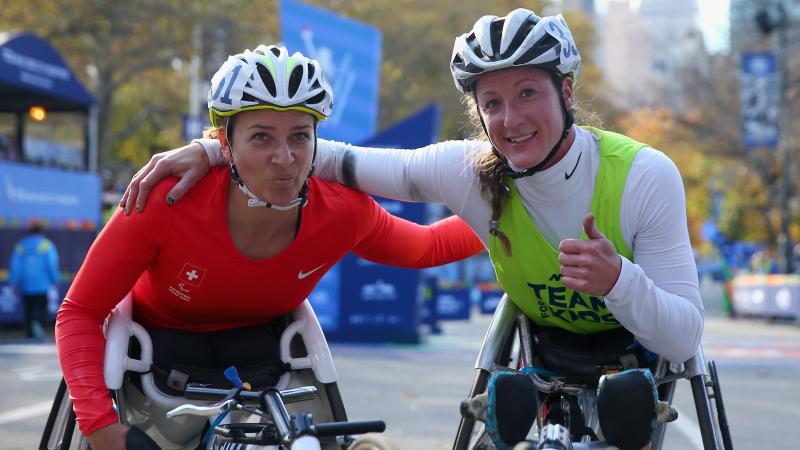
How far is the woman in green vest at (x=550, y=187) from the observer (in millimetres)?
3988

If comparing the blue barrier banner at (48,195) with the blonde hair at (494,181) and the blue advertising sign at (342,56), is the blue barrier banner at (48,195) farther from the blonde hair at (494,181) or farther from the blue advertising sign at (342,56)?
the blonde hair at (494,181)

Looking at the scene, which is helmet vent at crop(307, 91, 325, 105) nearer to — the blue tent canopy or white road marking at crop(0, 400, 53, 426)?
white road marking at crop(0, 400, 53, 426)

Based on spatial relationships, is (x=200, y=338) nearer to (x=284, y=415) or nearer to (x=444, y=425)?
(x=284, y=415)

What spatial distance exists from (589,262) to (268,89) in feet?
4.23

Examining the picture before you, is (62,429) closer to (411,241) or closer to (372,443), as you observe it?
(372,443)

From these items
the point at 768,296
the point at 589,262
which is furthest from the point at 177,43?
the point at 589,262

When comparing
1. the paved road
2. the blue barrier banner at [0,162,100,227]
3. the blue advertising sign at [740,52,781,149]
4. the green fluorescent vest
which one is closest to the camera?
the green fluorescent vest

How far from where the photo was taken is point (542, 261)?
417 centimetres

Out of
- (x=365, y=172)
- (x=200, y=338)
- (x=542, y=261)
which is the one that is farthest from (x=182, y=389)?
(x=542, y=261)

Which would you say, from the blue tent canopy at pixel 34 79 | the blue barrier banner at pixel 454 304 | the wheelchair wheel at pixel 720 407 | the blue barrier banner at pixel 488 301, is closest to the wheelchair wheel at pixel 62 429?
the wheelchair wheel at pixel 720 407

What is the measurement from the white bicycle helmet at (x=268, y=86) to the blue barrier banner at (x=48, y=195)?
619 inches

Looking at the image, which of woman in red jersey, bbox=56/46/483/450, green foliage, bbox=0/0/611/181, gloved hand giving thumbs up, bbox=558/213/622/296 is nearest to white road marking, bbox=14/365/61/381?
woman in red jersey, bbox=56/46/483/450

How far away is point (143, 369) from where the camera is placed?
437cm

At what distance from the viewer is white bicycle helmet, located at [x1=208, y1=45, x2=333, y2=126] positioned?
4074mm
